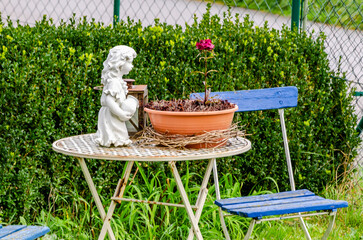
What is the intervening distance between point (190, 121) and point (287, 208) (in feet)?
2.40

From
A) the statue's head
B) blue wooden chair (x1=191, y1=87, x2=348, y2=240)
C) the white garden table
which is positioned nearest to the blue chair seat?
blue wooden chair (x1=191, y1=87, x2=348, y2=240)

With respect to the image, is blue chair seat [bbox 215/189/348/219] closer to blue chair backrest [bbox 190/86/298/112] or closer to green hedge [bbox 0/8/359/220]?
blue chair backrest [bbox 190/86/298/112]

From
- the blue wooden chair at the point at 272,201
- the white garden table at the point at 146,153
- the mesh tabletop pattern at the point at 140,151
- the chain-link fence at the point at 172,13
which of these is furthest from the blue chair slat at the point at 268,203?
the chain-link fence at the point at 172,13

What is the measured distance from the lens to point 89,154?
2646 mm

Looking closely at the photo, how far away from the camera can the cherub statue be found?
2.79 metres

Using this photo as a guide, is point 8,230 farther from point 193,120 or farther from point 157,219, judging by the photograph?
point 157,219

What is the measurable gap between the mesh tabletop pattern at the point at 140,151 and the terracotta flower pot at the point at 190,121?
0.10m

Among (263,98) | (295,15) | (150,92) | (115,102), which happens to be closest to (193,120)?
(115,102)

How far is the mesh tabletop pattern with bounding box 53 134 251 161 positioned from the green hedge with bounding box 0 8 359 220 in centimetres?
75

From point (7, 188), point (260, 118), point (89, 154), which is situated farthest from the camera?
point (260, 118)

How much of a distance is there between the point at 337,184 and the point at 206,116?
2252mm

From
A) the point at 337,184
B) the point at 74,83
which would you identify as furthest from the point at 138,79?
the point at 337,184

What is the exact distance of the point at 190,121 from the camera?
9.25ft

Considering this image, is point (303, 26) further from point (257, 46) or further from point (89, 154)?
point (89, 154)
